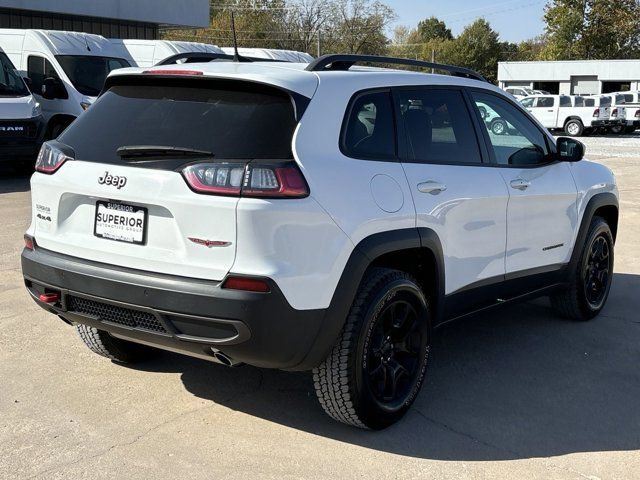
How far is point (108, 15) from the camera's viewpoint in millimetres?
25953

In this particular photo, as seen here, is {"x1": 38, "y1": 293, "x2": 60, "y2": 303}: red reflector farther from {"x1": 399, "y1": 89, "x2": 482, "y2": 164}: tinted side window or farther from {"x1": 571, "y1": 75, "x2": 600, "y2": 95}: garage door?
{"x1": 571, "y1": 75, "x2": 600, "y2": 95}: garage door

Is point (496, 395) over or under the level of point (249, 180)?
under

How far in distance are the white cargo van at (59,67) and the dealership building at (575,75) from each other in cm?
4363

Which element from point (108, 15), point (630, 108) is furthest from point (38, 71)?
point (630, 108)

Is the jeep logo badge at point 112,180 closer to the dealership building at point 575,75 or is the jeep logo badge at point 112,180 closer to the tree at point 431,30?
the dealership building at point 575,75

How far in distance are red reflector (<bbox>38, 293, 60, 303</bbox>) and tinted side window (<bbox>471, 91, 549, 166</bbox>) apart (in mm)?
2650

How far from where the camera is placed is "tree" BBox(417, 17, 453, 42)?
394 feet

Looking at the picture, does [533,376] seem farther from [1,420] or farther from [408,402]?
[1,420]

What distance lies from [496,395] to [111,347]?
2.20m

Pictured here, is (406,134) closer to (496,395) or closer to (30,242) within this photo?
(496,395)

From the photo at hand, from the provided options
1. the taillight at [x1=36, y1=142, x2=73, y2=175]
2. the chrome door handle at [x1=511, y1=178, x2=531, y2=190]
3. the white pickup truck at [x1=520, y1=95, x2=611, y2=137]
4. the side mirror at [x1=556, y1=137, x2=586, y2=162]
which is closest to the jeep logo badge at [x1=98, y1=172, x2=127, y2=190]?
the taillight at [x1=36, y1=142, x2=73, y2=175]

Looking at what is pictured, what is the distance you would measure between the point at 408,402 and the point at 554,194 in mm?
1975

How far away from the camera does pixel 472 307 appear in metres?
4.70

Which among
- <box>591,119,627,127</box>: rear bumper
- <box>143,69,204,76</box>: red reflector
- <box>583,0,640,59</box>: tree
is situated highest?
<box>583,0,640,59</box>: tree
